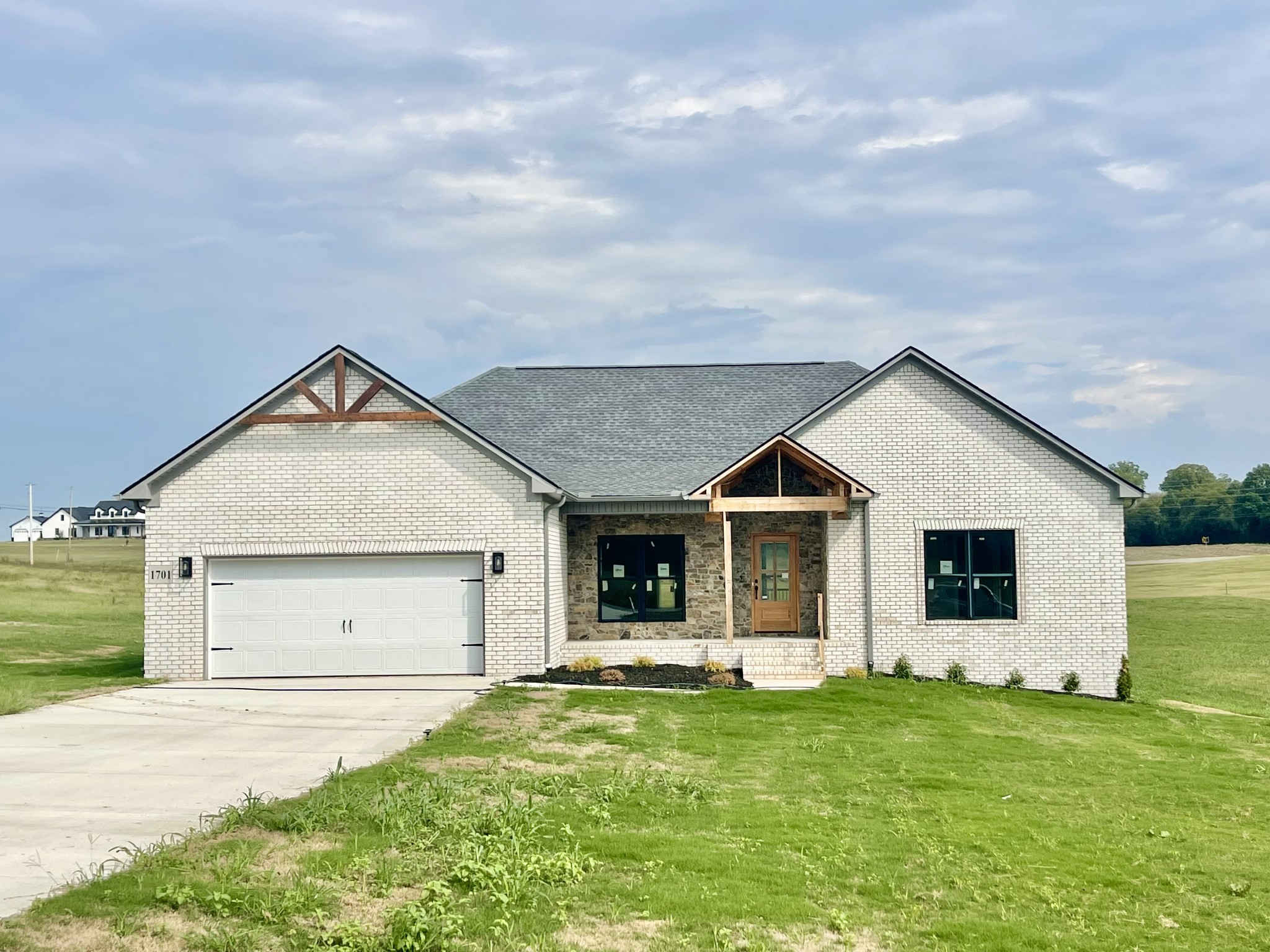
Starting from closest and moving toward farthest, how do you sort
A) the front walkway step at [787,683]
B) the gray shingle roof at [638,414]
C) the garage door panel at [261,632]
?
the front walkway step at [787,683], the garage door panel at [261,632], the gray shingle roof at [638,414]

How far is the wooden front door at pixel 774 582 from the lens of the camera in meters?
21.8

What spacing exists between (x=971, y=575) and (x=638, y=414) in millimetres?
8188

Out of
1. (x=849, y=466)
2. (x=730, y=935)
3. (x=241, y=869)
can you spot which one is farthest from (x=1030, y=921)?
(x=849, y=466)

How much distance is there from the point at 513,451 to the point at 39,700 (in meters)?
10.1

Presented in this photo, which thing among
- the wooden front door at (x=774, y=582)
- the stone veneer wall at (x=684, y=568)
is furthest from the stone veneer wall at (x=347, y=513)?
the wooden front door at (x=774, y=582)

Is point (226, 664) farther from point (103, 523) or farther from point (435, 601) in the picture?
point (103, 523)

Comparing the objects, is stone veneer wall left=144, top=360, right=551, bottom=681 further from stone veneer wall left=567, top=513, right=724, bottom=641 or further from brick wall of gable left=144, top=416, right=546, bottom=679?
stone veneer wall left=567, top=513, right=724, bottom=641

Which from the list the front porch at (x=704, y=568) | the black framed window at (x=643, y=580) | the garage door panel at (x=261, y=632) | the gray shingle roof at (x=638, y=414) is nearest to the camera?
the garage door panel at (x=261, y=632)

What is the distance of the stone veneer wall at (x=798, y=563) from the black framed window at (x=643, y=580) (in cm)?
122

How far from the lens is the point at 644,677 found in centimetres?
1888

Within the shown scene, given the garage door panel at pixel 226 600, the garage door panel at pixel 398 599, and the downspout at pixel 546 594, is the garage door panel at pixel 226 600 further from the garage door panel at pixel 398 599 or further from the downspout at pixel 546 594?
the downspout at pixel 546 594

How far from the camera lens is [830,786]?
10906 millimetres

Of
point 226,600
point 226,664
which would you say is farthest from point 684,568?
point 226,664

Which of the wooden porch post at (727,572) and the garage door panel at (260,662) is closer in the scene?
the garage door panel at (260,662)
